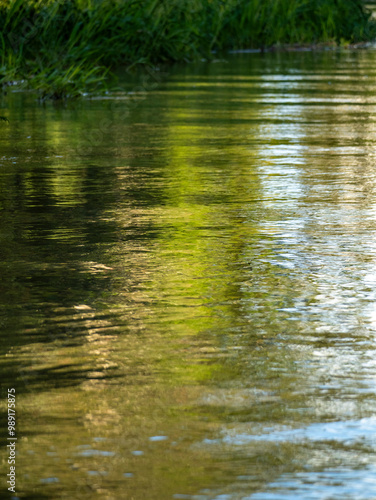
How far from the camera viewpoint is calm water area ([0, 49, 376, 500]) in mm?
3180

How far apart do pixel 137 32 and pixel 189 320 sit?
15.6 metres

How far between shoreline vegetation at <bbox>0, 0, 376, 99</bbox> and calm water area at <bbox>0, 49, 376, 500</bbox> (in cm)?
490

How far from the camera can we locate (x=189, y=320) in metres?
4.65

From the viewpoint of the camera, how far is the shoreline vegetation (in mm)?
15516

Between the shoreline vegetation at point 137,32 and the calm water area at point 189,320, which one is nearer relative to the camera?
the calm water area at point 189,320

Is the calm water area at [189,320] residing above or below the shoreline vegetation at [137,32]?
below

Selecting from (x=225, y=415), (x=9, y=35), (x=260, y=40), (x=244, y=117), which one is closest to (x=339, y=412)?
(x=225, y=415)

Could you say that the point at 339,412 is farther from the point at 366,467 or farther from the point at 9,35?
the point at 9,35

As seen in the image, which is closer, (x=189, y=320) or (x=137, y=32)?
(x=189, y=320)

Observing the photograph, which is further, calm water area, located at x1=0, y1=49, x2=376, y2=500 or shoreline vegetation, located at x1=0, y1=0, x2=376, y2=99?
shoreline vegetation, located at x1=0, y1=0, x2=376, y2=99

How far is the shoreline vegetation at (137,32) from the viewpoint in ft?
50.9

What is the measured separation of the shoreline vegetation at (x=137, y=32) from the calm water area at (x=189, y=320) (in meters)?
4.90

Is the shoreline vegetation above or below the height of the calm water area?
above

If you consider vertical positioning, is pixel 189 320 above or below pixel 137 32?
below
